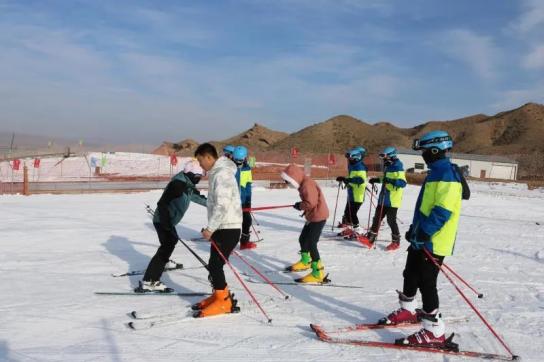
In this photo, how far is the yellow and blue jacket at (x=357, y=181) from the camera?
9977mm

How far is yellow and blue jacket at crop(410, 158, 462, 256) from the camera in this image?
3.95m

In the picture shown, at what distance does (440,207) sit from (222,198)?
2.06 meters

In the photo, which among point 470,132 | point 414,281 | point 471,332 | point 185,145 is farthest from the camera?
point 470,132

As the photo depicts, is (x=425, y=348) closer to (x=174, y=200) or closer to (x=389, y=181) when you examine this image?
(x=174, y=200)

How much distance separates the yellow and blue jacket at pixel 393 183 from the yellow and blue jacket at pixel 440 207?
476cm

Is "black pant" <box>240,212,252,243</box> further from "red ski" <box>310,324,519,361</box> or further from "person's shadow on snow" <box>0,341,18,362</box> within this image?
"person's shadow on snow" <box>0,341,18,362</box>

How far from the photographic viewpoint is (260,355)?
3.96 meters

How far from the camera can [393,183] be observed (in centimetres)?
891

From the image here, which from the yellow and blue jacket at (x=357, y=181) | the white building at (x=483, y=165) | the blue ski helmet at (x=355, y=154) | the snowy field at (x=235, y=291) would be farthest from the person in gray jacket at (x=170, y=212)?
the white building at (x=483, y=165)

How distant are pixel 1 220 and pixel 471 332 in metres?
10.9

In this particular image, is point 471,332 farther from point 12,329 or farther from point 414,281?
point 12,329

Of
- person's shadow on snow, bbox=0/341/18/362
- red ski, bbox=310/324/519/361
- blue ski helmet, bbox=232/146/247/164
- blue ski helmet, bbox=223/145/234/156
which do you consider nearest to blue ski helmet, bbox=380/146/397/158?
blue ski helmet, bbox=232/146/247/164

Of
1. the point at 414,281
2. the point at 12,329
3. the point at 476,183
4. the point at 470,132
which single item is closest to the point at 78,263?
the point at 12,329

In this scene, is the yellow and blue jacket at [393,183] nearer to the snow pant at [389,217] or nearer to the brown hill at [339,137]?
the snow pant at [389,217]
